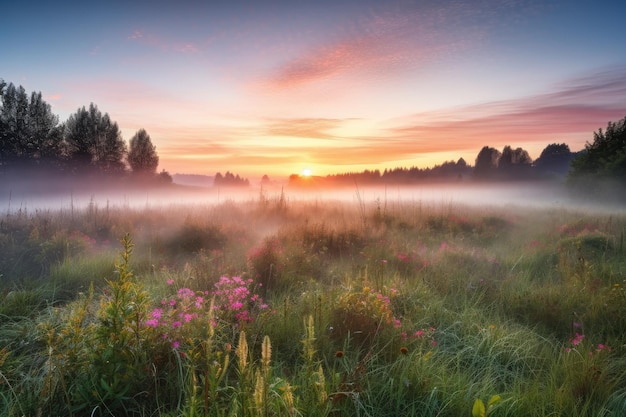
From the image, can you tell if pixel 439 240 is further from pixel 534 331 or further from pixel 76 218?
pixel 76 218

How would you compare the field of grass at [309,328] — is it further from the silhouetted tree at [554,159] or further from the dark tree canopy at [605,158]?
the silhouetted tree at [554,159]

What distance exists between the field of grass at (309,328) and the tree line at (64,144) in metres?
34.1

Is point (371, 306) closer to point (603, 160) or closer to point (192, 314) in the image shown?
point (192, 314)

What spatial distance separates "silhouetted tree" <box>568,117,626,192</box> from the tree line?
44.3 meters

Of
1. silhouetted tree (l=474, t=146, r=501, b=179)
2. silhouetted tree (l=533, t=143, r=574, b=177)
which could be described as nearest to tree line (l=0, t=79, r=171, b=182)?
silhouetted tree (l=474, t=146, r=501, b=179)

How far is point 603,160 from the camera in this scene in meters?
20.1

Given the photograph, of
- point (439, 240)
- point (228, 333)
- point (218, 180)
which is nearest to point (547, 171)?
point (439, 240)

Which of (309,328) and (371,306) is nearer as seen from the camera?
(309,328)

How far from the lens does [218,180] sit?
303 feet

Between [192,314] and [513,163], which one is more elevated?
[513,163]

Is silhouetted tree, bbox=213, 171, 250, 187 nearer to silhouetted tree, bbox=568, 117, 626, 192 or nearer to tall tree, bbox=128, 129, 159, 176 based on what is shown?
tall tree, bbox=128, 129, 159, 176

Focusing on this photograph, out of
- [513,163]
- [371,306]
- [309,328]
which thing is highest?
[513,163]

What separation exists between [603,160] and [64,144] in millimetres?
49765

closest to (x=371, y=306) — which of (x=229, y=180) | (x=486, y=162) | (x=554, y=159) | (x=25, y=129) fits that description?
(x=25, y=129)
